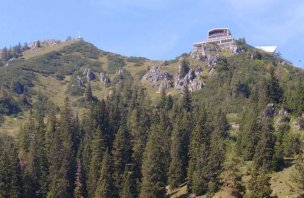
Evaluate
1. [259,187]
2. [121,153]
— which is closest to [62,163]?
[121,153]

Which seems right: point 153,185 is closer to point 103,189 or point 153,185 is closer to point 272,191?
point 103,189

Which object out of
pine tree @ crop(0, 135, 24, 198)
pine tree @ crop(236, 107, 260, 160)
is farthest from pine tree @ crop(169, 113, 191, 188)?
pine tree @ crop(0, 135, 24, 198)

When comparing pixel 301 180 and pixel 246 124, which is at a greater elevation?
pixel 246 124

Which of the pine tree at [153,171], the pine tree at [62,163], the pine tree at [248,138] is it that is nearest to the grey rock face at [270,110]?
the pine tree at [248,138]

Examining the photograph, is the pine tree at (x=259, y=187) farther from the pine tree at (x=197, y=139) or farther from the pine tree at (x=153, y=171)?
the pine tree at (x=197, y=139)

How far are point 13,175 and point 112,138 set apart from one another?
35036mm

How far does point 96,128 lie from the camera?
493 feet

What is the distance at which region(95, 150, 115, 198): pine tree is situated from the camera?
118312 mm

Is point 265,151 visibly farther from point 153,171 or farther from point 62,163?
point 62,163

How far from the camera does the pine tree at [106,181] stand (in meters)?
118

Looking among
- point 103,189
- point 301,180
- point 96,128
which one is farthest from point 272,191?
point 96,128

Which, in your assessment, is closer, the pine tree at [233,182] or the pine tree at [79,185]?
the pine tree at [233,182]

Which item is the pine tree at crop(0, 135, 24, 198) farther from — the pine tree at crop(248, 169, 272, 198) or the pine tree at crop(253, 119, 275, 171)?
the pine tree at crop(248, 169, 272, 198)

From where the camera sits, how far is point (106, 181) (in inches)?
4749
